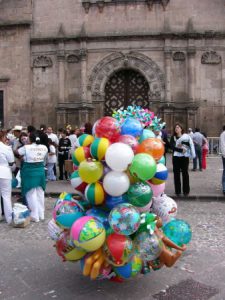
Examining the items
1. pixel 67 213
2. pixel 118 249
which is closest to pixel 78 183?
pixel 67 213

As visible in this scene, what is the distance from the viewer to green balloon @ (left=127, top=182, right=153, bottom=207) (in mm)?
4391

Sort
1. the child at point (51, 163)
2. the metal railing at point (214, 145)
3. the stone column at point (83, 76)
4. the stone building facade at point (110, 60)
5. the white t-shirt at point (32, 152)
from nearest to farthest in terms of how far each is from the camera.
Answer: the white t-shirt at point (32, 152)
the child at point (51, 163)
the metal railing at point (214, 145)
the stone building facade at point (110, 60)
the stone column at point (83, 76)

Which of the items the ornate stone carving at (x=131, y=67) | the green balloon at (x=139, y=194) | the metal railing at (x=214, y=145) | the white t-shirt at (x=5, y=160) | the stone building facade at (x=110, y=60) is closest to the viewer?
the green balloon at (x=139, y=194)

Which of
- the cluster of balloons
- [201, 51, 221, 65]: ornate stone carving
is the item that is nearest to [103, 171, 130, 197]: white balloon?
the cluster of balloons

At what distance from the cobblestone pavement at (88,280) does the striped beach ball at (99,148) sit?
156 cm

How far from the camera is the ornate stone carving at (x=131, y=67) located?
20.9 m

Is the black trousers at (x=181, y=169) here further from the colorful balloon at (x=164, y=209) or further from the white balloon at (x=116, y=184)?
the white balloon at (x=116, y=184)

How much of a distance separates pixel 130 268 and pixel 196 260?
5.79 feet

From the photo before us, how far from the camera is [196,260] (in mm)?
5727

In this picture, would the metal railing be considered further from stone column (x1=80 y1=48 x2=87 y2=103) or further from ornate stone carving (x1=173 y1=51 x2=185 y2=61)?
stone column (x1=80 y1=48 x2=87 y2=103)

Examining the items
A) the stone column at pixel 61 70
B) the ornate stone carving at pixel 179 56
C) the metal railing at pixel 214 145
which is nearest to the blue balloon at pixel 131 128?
the metal railing at pixel 214 145

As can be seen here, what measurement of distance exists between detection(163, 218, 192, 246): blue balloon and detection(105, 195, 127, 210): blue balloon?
1.96 feet

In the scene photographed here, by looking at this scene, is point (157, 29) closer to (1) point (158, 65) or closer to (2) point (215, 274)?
(1) point (158, 65)

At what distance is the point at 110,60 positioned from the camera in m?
21.1
